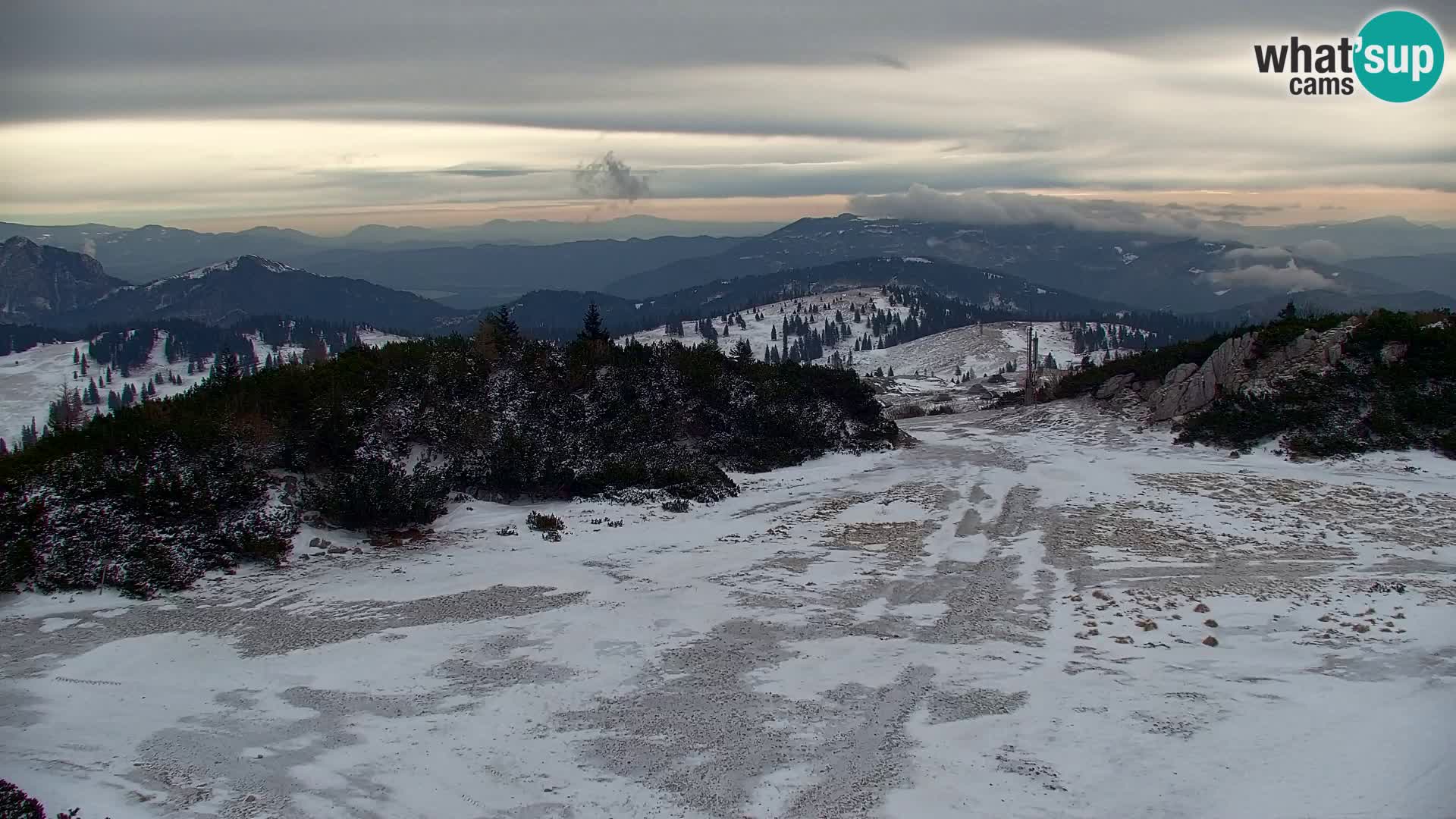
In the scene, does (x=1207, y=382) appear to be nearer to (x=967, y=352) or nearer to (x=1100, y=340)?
(x=967, y=352)

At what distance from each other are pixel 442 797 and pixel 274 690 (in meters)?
4.48

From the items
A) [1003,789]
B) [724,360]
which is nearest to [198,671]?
[1003,789]

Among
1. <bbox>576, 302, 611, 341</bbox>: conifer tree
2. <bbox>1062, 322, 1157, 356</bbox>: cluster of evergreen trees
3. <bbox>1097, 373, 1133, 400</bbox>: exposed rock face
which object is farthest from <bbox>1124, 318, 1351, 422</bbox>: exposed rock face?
<bbox>1062, 322, 1157, 356</bbox>: cluster of evergreen trees

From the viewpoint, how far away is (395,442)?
2508 cm

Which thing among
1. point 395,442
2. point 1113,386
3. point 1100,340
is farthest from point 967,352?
point 395,442

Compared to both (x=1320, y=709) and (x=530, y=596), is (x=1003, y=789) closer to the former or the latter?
(x=1320, y=709)

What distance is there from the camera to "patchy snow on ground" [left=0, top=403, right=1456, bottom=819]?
10.4m

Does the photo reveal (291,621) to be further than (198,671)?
Yes

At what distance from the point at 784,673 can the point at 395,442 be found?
15.6m

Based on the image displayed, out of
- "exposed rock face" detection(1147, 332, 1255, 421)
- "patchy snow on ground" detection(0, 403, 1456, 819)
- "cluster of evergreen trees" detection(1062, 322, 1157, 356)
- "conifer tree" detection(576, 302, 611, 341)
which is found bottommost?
"cluster of evergreen trees" detection(1062, 322, 1157, 356)

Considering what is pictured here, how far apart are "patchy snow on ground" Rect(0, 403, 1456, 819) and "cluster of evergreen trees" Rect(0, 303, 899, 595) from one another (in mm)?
1251

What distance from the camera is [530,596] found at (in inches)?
684

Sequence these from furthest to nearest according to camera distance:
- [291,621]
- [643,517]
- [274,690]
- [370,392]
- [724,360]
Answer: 1. [724,360]
2. [370,392]
3. [643,517]
4. [291,621]
5. [274,690]

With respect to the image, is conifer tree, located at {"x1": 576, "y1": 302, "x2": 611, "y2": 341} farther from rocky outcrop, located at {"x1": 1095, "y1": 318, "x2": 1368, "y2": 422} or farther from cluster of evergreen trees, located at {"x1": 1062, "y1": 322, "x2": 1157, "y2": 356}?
cluster of evergreen trees, located at {"x1": 1062, "y1": 322, "x2": 1157, "y2": 356}
